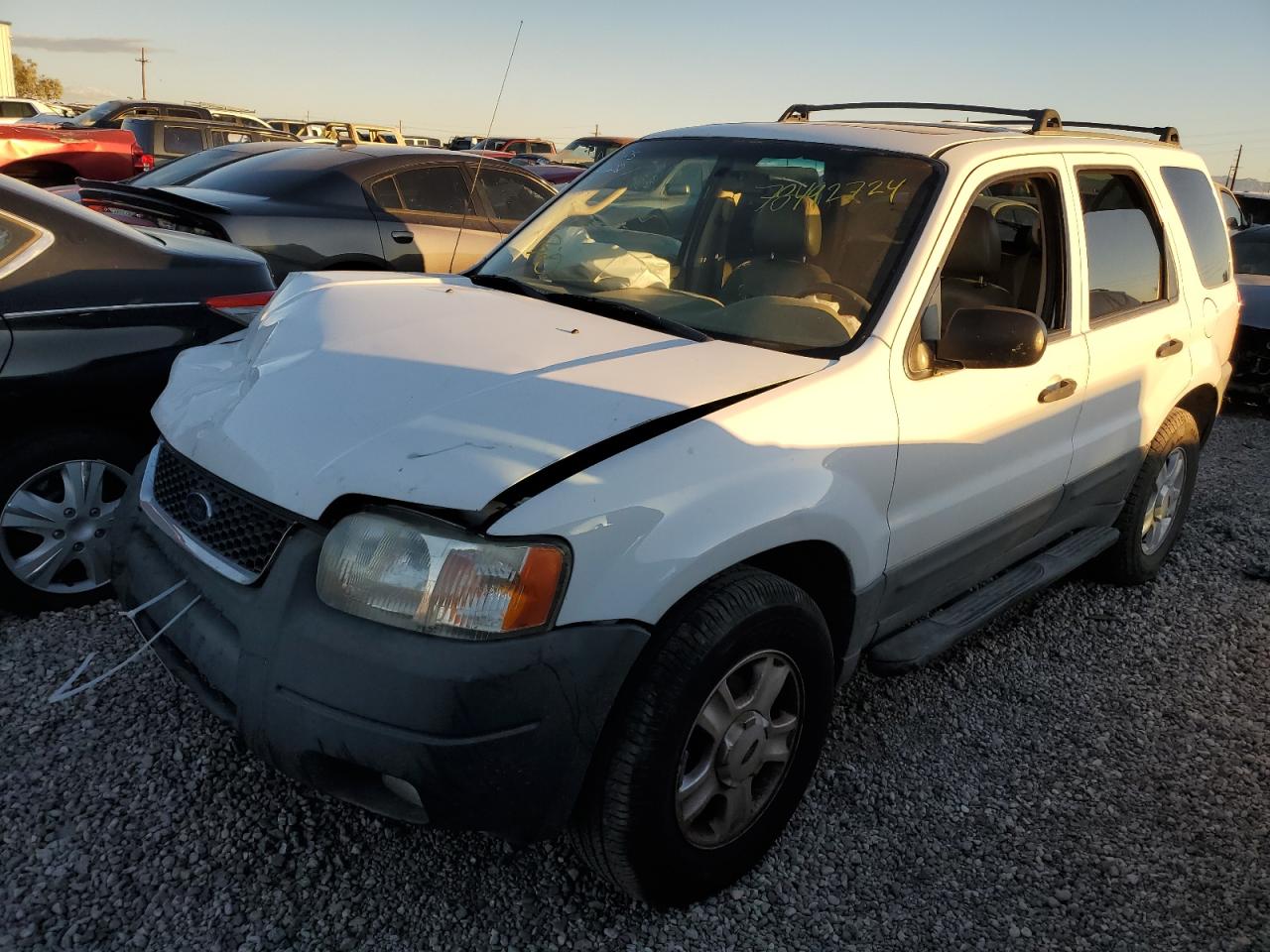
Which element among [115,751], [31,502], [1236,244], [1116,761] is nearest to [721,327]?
[1116,761]

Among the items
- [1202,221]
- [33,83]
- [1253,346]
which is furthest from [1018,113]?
[33,83]

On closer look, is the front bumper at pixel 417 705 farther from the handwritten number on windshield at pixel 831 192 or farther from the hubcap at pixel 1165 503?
the hubcap at pixel 1165 503

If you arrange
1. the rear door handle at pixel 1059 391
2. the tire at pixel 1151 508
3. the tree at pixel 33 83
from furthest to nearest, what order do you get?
the tree at pixel 33 83, the tire at pixel 1151 508, the rear door handle at pixel 1059 391

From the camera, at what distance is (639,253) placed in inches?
132

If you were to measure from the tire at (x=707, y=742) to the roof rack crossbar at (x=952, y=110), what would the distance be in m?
2.30

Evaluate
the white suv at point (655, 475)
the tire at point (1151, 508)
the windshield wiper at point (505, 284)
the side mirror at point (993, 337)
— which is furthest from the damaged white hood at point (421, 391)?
the tire at point (1151, 508)

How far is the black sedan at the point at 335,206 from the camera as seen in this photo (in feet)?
21.1

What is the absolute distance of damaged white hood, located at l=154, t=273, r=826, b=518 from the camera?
2.07m

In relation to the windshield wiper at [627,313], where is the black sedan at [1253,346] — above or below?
below

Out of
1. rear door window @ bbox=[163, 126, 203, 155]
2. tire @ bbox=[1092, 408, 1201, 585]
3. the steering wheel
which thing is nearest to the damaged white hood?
the steering wheel

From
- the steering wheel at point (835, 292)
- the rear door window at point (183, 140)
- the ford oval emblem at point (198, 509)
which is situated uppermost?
the rear door window at point (183, 140)

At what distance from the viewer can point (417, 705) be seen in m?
1.90

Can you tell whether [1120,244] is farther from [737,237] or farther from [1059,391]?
[737,237]

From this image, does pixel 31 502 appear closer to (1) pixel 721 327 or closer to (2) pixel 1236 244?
(1) pixel 721 327
